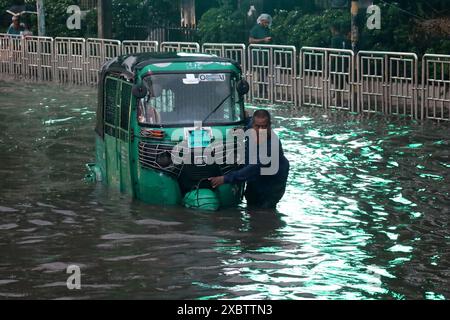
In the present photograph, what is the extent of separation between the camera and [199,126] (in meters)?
14.3

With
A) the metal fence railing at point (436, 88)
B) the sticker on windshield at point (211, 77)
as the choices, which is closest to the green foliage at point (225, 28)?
the metal fence railing at point (436, 88)

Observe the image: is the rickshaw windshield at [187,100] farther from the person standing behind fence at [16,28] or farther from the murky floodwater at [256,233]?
the person standing behind fence at [16,28]

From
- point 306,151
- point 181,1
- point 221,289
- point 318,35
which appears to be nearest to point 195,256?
point 221,289

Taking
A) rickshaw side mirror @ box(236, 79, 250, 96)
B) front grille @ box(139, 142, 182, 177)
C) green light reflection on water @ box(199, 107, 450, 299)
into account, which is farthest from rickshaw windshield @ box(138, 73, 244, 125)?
green light reflection on water @ box(199, 107, 450, 299)

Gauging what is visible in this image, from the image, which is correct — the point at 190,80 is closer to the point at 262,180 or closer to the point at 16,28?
the point at 262,180

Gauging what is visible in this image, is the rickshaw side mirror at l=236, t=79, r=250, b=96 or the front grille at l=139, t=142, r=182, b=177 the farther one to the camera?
the rickshaw side mirror at l=236, t=79, r=250, b=96

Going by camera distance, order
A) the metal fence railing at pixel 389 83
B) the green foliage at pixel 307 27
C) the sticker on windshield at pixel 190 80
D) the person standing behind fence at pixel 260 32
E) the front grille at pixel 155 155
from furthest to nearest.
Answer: the green foliage at pixel 307 27 → the person standing behind fence at pixel 260 32 → the metal fence railing at pixel 389 83 → the sticker on windshield at pixel 190 80 → the front grille at pixel 155 155

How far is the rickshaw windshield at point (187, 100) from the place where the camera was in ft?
47.1

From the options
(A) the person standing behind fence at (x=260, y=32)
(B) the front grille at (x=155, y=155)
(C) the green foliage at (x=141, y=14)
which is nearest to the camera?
(B) the front grille at (x=155, y=155)

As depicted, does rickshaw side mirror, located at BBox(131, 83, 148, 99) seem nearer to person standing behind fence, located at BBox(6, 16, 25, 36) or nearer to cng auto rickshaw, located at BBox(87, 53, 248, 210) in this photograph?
cng auto rickshaw, located at BBox(87, 53, 248, 210)

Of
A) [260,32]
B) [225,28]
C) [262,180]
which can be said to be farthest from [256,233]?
[225,28]

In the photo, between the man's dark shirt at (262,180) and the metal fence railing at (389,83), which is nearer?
the man's dark shirt at (262,180)

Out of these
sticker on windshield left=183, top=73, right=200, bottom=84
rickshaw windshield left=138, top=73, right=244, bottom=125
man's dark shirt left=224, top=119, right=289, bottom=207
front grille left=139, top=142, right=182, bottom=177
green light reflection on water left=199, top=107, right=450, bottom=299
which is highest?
sticker on windshield left=183, top=73, right=200, bottom=84

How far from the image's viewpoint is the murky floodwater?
36.1ft
